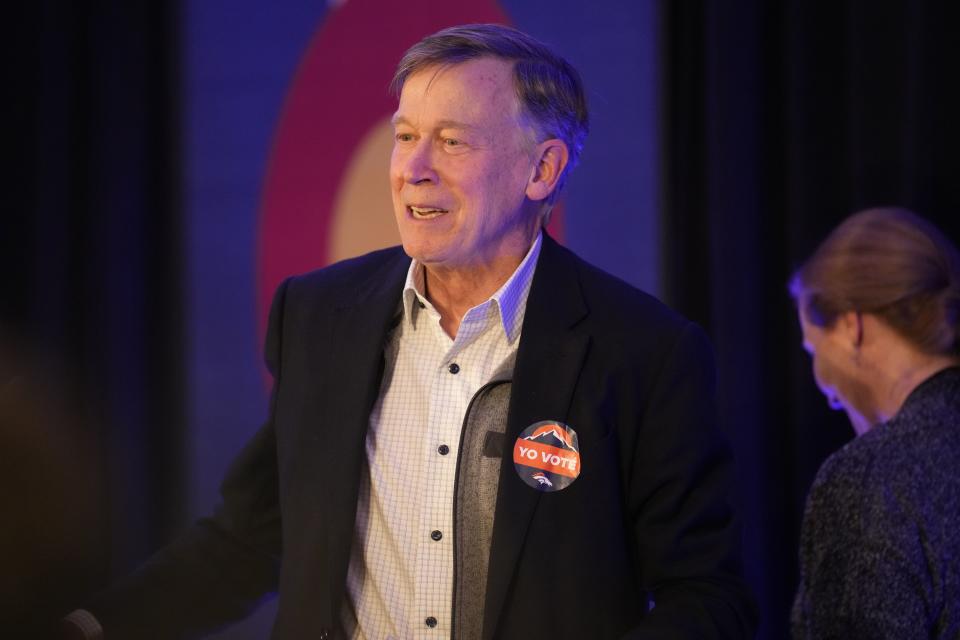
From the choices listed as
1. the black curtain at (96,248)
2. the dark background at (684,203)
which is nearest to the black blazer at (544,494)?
the dark background at (684,203)

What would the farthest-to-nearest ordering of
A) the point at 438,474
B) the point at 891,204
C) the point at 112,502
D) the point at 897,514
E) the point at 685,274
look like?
the point at 112,502 → the point at 685,274 → the point at 891,204 → the point at 897,514 → the point at 438,474

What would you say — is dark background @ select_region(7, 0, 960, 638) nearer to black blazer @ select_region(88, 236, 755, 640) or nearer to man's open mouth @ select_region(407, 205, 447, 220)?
black blazer @ select_region(88, 236, 755, 640)

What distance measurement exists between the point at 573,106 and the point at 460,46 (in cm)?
26

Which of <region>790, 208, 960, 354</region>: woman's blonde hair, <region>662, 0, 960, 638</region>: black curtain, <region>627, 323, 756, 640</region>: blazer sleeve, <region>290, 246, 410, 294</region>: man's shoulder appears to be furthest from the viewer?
<region>662, 0, 960, 638</region>: black curtain

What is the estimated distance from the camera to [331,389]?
1783mm

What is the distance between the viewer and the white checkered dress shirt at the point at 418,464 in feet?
5.48

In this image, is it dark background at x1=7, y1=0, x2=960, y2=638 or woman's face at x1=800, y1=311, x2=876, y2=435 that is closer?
woman's face at x1=800, y1=311, x2=876, y2=435

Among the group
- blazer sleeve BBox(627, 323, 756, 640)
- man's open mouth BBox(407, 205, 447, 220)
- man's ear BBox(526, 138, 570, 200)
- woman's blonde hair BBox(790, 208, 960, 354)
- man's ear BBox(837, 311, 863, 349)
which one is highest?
man's ear BBox(526, 138, 570, 200)

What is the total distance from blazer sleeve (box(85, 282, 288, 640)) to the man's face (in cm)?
35

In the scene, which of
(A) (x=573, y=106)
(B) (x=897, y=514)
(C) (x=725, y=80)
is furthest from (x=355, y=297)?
(C) (x=725, y=80)

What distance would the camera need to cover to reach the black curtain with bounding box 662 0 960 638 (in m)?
2.55

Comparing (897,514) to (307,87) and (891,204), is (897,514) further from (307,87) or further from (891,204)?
(307,87)

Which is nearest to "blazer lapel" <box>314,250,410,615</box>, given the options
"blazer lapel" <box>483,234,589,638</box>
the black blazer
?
the black blazer

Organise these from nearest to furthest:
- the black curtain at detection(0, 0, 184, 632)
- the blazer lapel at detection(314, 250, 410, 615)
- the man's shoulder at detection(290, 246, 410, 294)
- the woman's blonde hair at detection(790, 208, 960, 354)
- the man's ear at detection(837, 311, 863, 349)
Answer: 1. the blazer lapel at detection(314, 250, 410, 615)
2. the man's shoulder at detection(290, 246, 410, 294)
3. the woman's blonde hair at detection(790, 208, 960, 354)
4. the man's ear at detection(837, 311, 863, 349)
5. the black curtain at detection(0, 0, 184, 632)
